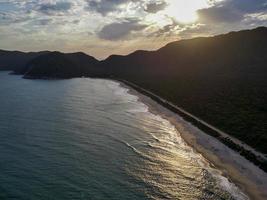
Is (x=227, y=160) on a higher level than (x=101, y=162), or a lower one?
lower

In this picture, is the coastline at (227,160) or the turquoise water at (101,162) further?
the coastline at (227,160)

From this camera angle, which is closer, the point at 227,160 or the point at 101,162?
the point at 101,162

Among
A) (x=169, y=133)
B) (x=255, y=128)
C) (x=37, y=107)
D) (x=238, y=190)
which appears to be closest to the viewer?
(x=238, y=190)

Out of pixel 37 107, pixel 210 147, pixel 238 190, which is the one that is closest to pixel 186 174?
pixel 238 190

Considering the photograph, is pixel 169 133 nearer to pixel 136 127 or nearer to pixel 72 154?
pixel 136 127
